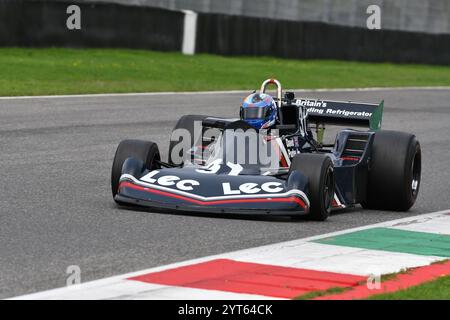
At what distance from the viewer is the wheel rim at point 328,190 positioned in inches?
403

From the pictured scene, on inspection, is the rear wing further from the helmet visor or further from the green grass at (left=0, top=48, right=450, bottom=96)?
the green grass at (left=0, top=48, right=450, bottom=96)

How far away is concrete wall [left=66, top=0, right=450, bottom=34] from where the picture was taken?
34625 mm

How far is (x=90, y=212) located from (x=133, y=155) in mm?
772

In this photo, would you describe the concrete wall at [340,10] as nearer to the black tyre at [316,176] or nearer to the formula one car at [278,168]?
the formula one car at [278,168]

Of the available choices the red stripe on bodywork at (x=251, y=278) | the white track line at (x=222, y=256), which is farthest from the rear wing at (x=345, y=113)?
the red stripe on bodywork at (x=251, y=278)

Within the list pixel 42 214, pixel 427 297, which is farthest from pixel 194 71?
pixel 427 297

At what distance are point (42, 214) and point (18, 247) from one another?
1603mm

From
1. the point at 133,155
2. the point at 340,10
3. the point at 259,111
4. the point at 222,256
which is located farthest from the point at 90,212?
the point at 340,10

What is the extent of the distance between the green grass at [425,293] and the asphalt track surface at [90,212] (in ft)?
5.42

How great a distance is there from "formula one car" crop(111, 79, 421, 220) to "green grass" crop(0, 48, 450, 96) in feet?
35.7

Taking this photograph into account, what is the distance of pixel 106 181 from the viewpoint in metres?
12.3

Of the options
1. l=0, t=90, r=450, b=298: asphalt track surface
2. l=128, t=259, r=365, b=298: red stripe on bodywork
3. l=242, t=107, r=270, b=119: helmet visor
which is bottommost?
l=0, t=90, r=450, b=298: asphalt track surface

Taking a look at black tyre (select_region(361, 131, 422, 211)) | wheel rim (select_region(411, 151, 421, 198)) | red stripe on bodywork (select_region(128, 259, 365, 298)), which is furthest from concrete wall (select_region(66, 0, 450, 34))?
red stripe on bodywork (select_region(128, 259, 365, 298))
